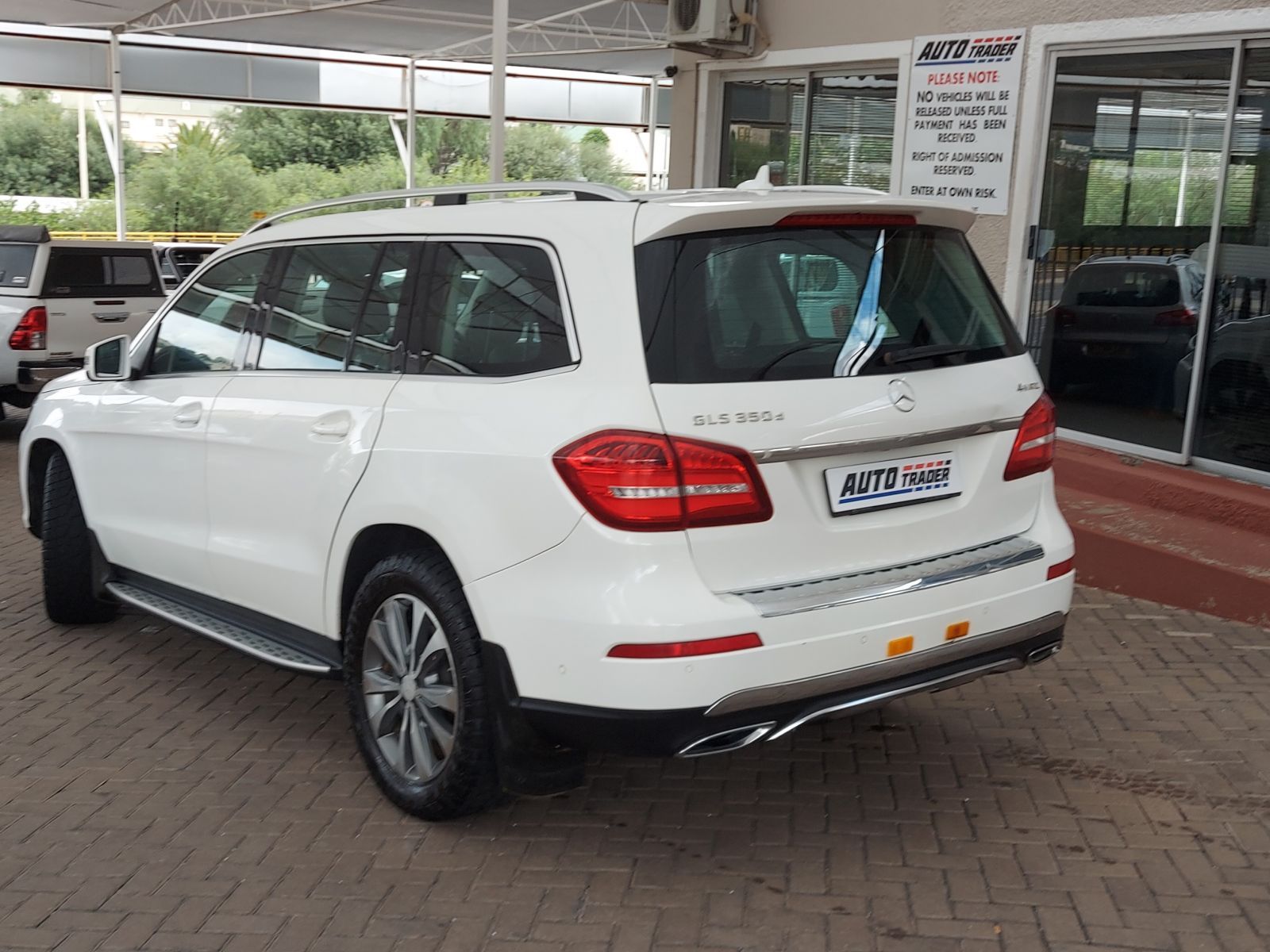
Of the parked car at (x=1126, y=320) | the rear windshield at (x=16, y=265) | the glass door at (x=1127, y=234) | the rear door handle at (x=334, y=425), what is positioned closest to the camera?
the rear door handle at (x=334, y=425)

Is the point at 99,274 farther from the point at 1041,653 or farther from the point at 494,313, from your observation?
the point at 1041,653

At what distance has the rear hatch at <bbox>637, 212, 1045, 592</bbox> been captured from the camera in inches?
134

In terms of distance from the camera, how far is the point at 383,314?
4.20 meters

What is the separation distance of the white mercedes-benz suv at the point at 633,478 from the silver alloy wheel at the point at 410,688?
1cm

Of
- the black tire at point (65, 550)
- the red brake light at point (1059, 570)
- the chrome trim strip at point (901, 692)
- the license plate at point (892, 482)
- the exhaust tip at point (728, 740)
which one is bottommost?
the black tire at point (65, 550)

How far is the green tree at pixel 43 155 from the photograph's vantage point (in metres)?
56.7

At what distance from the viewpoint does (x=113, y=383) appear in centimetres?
549

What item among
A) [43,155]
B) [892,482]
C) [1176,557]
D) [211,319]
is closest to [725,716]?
[892,482]

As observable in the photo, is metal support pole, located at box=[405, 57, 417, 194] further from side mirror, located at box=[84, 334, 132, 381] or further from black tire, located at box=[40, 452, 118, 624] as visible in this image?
side mirror, located at box=[84, 334, 132, 381]

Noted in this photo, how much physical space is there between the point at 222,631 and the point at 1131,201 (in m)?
5.71

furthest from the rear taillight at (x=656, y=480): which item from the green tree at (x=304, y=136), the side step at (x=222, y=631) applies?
the green tree at (x=304, y=136)

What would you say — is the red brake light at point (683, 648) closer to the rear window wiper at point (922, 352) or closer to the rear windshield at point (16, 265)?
the rear window wiper at point (922, 352)

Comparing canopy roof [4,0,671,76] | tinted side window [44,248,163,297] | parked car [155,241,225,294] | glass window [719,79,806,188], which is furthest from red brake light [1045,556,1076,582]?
parked car [155,241,225,294]

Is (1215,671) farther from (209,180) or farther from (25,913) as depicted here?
(209,180)
